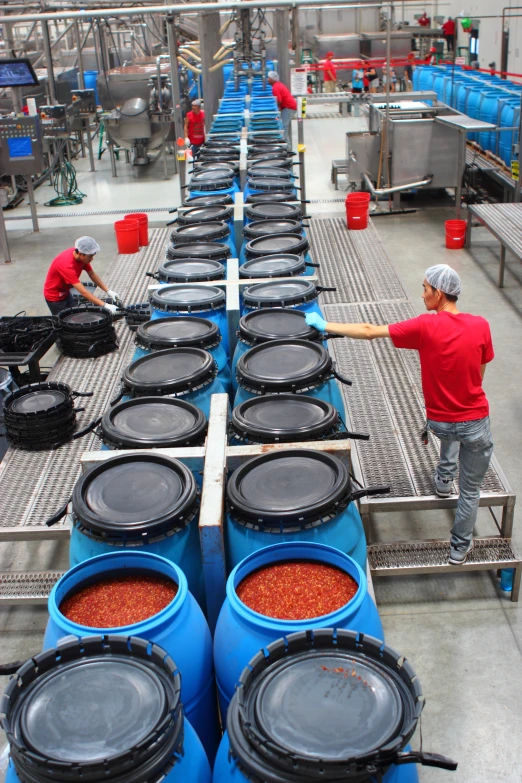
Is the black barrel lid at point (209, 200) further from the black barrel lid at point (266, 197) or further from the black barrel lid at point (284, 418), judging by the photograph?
the black barrel lid at point (284, 418)

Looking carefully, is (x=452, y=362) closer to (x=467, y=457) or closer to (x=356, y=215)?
(x=467, y=457)

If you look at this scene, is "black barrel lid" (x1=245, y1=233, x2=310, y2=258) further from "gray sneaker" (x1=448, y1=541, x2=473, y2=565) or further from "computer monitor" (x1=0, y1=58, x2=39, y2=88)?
"computer monitor" (x1=0, y1=58, x2=39, y2=88)

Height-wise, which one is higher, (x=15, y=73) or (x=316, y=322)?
(x=15, y=73)

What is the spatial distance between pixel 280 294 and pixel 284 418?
1319 millimetres

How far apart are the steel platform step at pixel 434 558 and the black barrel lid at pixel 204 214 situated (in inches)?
119

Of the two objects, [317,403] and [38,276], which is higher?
[317,403]

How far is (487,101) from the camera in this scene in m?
11.7

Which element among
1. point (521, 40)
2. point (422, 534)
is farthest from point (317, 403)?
point (521, 40)

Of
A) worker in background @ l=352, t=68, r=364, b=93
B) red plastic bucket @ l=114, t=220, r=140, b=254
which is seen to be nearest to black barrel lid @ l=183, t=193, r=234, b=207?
red plastic bucket @ l=114, t=220, r=140, b=254

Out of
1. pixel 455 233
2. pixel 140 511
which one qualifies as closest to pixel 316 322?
pixel 140 511

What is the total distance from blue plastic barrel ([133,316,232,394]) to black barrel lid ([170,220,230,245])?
1.46 m

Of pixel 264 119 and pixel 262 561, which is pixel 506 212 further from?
pixel 262 561

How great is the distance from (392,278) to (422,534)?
2.77 metres

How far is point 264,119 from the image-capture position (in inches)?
394
